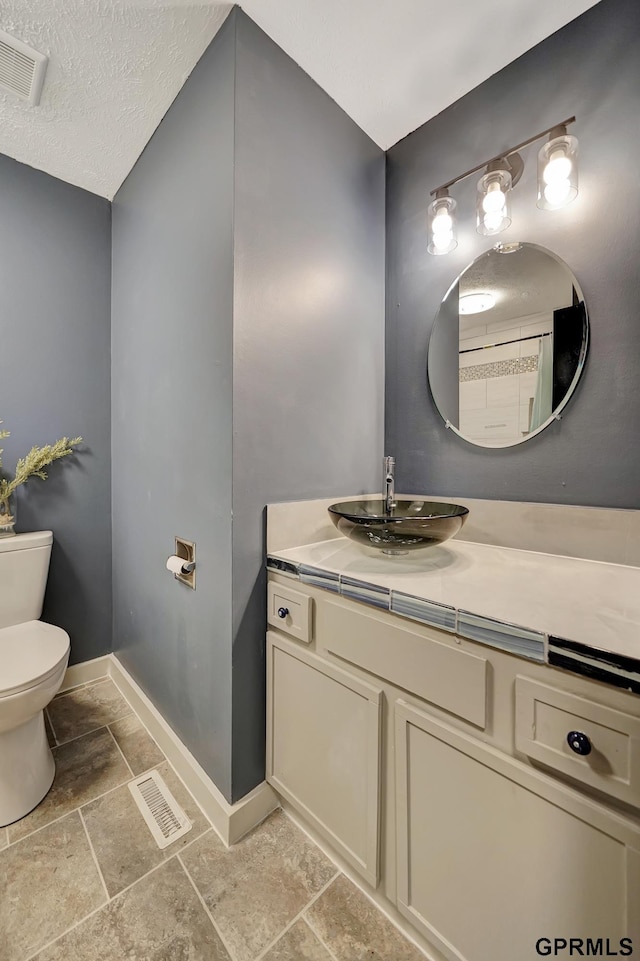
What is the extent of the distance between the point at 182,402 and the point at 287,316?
18.1 inches

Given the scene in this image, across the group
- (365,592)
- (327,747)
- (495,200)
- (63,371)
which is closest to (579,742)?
(365,592)

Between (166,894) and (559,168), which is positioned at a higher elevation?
(559,168)

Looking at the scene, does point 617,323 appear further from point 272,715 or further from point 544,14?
point 272,715

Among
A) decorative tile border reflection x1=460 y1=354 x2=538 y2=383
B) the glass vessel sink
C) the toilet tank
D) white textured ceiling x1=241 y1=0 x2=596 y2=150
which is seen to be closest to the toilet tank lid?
the toilet tank

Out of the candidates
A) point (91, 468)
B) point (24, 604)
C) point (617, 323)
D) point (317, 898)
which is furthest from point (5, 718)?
point (617, 323)

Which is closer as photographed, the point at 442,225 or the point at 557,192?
the point at 557,192

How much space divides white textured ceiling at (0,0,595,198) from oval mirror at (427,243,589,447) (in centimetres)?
58

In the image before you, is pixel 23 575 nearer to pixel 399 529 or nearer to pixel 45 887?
pixel 45 887

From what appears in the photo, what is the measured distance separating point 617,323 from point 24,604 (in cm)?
228

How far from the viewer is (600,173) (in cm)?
103

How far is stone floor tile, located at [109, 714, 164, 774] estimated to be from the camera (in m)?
1.35

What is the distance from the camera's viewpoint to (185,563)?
3.94 ft

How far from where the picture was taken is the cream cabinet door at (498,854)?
539mm

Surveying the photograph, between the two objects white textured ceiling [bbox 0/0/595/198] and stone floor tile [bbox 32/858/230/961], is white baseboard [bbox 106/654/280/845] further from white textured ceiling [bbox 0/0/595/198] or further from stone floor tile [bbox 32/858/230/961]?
white textured ceiling [bbox 0/0/595/198]
